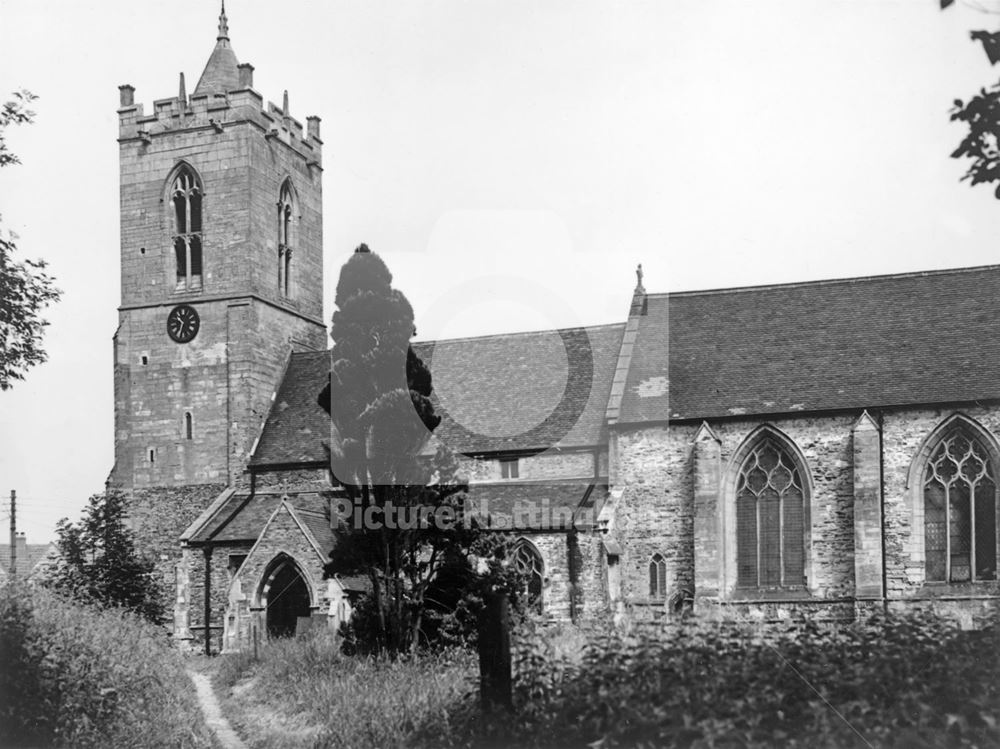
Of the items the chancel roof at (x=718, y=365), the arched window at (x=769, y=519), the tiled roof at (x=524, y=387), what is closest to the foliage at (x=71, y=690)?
the arched window at (x=769, y=519)

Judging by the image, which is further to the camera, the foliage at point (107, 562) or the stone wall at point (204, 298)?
the stone wall at point (204, 298)

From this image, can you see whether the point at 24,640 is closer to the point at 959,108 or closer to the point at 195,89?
the point at 959,108

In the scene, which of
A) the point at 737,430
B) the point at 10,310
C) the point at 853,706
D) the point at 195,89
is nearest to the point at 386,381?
the point at 10,310

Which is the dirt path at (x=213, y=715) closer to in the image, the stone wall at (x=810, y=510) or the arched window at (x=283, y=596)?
the arched window at (x=283, y=596)

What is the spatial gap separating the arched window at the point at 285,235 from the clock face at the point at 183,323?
303 cm

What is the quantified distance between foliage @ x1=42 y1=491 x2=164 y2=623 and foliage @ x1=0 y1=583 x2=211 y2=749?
56.2 feet

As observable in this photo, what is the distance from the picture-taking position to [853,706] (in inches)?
400

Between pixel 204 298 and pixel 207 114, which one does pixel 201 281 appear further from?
pixel 207 114

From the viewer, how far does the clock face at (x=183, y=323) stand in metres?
37.9

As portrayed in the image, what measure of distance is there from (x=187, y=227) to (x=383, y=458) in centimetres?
1848

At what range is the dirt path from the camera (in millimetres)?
16625

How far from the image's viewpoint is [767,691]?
10672 mm

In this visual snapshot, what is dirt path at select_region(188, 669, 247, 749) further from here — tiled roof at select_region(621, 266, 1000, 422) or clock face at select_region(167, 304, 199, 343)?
clock face at select_region(167, 304, 199, 343)

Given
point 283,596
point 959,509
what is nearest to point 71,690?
point 283,596
